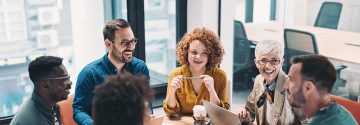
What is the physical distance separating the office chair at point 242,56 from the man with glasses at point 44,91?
292 cm

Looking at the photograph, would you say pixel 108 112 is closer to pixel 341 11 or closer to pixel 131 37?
pixel 131 37

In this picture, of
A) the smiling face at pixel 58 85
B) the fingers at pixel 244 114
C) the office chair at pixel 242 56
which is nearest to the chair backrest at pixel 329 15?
the office chair at pixel 242 56

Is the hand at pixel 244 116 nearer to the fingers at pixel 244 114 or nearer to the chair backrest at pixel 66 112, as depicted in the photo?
the fingers at pixel 244 114

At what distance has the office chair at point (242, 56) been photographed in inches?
183

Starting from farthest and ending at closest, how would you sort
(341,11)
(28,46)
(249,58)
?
(249,58) < (341,11) < (28,46)

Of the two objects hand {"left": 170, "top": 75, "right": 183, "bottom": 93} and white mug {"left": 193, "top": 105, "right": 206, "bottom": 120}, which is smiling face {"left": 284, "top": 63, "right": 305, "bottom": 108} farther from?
hand {"left": 170, "top": 75, "right": 183, "bottom": 93}

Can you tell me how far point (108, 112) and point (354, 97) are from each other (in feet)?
10.8

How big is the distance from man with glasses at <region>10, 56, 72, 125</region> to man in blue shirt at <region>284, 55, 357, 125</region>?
3.43 feet

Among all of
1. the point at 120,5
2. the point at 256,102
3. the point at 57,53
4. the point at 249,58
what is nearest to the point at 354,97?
the point at 249,58

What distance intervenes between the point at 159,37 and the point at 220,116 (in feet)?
5.55

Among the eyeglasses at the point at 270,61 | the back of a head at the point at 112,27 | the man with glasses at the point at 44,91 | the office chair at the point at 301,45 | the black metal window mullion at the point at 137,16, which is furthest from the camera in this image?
the office chair at the point at 301,45

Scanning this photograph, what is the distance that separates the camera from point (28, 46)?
3.17m

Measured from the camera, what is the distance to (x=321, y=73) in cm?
176

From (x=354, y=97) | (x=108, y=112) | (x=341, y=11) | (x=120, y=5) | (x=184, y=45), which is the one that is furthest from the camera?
(x=341, y=11)
